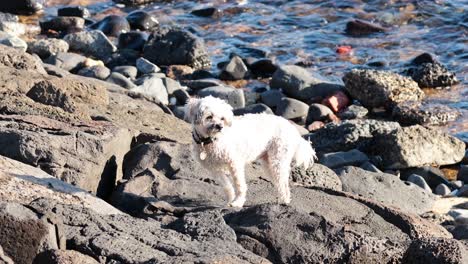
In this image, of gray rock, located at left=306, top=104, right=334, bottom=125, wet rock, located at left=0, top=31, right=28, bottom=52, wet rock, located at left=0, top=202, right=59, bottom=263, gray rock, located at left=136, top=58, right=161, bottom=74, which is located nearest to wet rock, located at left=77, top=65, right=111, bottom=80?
gray rock, located at left=136, top=58, right=161, bottom=74

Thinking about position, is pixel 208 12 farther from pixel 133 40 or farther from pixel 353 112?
pixel 353 112

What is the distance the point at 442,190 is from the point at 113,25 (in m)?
11.0

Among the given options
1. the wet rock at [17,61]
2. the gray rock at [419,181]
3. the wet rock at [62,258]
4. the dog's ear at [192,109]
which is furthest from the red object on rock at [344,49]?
the wet rock at [62,258]

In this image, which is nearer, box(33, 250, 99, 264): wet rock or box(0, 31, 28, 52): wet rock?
box(33, 250, 99, 264): wet rock

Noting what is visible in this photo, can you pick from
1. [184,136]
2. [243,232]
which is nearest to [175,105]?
[184,136]

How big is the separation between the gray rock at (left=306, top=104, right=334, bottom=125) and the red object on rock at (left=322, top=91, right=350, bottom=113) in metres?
0.47

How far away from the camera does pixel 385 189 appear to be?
11.1 meters

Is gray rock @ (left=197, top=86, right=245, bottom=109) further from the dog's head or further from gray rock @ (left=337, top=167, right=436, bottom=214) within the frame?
the dog's head

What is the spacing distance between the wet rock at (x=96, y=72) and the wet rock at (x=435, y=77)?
587 cm

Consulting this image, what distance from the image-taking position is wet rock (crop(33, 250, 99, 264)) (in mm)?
6102

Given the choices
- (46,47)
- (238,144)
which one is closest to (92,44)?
(46,47)

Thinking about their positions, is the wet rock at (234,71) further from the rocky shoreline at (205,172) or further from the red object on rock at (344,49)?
the red object on rock at (344,49)

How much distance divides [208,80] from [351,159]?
4.82m

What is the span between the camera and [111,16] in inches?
869
